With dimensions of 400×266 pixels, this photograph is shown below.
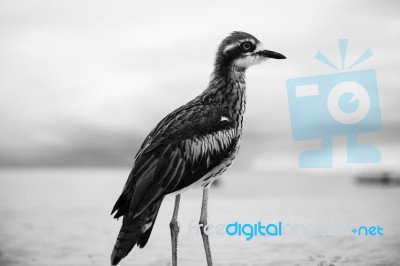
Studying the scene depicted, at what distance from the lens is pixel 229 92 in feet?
21.5

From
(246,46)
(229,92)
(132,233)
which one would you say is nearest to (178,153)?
(132,233)

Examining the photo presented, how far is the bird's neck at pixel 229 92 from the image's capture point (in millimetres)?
6465

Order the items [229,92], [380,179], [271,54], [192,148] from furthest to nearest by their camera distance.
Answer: [380,179] < [271,54] < [229,92] < [192,148]

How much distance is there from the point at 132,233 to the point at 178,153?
106cm

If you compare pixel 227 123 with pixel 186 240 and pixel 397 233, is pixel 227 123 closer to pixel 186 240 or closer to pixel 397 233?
pixel 186 240

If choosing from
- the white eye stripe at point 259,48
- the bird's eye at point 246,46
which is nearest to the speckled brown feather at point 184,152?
the bird's eye at point 246,46

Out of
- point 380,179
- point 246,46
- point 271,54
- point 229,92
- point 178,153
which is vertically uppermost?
point 246,46

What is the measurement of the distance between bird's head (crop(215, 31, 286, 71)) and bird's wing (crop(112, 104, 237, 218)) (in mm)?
832

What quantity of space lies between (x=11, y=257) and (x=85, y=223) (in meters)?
6.00

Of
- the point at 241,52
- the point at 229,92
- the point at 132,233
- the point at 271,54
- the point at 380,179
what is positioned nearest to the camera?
the point at 132,233

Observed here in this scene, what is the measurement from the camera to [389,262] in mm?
7324

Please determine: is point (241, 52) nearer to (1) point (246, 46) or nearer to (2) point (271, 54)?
(1) point (246, 46)

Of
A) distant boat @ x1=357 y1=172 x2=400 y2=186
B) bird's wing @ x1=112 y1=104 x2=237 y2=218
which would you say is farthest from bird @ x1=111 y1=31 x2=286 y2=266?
distant boat @ x1=357 y1=172 x2=400 y2=186

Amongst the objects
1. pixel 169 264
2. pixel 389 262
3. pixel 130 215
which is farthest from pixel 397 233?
pixel 130 215
